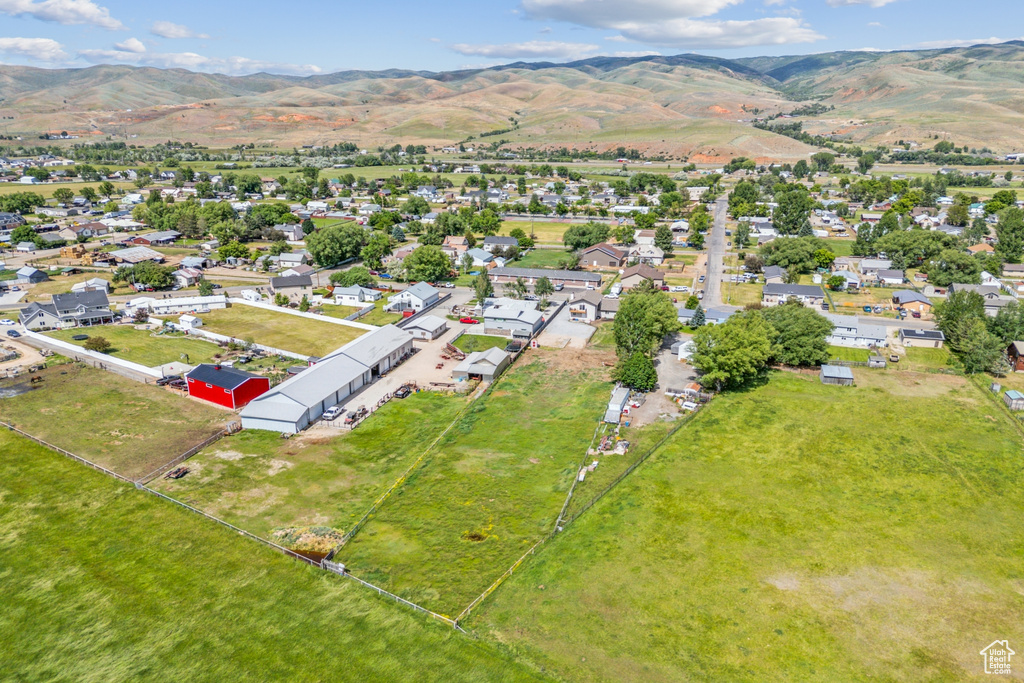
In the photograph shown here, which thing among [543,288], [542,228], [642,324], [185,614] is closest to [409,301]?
[543,288]

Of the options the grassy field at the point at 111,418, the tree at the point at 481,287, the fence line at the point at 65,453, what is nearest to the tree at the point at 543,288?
the tree at the point at 481,287

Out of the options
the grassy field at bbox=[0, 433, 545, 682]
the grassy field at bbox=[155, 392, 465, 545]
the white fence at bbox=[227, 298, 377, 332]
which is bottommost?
the grassy field at bbox=[0, 433, 545, 682]

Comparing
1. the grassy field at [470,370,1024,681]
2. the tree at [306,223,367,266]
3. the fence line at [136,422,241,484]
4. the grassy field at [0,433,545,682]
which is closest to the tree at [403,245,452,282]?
the tree at [306,223,367,266]

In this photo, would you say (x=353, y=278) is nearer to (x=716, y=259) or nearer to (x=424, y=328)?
(x=424, y=328)

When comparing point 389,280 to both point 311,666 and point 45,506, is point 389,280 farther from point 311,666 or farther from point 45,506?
point 311,666

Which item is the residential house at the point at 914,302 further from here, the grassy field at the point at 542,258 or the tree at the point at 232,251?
the tree at the point at 232,251

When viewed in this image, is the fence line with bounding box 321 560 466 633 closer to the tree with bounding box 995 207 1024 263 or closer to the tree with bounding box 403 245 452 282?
the tree with bounding box 403 245 452 282

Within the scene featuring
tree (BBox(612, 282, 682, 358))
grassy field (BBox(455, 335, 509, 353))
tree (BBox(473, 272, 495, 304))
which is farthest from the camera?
tree (BBox(473, 272, 495, 304))
